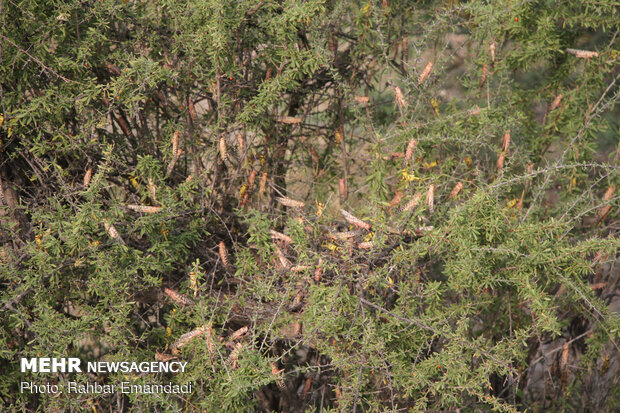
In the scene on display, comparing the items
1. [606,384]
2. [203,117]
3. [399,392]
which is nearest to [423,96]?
[203,117]

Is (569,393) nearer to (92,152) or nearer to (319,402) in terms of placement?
(319,402)

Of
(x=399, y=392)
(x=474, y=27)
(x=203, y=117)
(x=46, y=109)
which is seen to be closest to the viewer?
(x=46, y=109)

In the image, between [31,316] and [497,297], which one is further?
[497,297]

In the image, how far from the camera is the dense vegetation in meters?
2.51

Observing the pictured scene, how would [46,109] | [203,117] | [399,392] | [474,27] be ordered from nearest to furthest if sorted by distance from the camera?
1. [46,109]
2. [399,392]
3. [203,117]
4. [474,27]

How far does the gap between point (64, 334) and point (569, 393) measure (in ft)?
7.56

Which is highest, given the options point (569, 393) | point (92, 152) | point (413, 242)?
point (92, 152)

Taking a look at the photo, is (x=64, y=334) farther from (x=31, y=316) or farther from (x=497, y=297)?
(x=497, y=297)

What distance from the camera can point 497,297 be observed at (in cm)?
315

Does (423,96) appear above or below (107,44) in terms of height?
below

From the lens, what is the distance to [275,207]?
3.22 m

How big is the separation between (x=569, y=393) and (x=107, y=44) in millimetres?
2607

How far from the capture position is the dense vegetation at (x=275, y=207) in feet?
8.22

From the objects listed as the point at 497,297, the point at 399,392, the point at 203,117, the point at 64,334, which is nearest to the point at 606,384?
the point at 497,297
